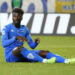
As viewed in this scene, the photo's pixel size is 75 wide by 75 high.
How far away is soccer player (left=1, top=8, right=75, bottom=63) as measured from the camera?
32.2ft

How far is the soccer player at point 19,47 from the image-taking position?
982 centimetres

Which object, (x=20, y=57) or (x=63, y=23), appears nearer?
(x=20, y=57)

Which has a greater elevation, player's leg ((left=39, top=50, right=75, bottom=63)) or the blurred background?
player's leg ((left=39, top=50, right=75, bottom=63))

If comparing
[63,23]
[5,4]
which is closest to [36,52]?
[63,23]

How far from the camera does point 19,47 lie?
32.2ft

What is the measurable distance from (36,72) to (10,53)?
169cm

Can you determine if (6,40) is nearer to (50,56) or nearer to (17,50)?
(17,50)

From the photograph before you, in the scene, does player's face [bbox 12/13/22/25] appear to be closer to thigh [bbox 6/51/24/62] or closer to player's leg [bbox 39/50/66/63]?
thigh [bbox 6/51/24/62]

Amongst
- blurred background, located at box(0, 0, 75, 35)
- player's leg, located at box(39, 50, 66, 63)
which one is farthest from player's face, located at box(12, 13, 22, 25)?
blurred background, located at box(0, 0, 75, 35)

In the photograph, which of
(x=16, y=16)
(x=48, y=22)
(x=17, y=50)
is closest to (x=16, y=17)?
(x=16, y=16)

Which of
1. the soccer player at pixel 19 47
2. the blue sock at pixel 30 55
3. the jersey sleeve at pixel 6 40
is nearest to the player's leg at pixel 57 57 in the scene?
the soccer player at pixel 19 47

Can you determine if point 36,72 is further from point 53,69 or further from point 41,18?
point 41,18

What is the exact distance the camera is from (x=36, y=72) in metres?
8.42

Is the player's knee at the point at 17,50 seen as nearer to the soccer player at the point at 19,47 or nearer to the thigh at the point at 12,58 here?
the soccer player at the point at 19,47
